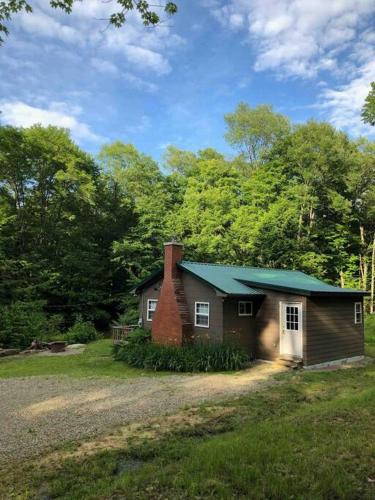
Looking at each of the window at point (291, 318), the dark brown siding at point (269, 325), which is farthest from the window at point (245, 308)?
the window at point (291, 318)

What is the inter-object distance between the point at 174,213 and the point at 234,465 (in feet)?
84.0

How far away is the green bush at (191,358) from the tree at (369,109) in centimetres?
943

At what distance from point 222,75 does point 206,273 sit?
293 inches

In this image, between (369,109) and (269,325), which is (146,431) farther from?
(369,109)

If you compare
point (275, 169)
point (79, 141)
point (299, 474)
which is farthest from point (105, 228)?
point (299, 474)

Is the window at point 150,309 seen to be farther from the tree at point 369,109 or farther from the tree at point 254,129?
the tree at point 254,129

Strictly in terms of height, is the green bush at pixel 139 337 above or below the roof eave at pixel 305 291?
below

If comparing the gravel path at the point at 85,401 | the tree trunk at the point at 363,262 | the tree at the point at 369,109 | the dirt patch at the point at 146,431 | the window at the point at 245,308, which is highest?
the tree at the point at 369,109

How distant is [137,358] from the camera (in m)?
13.5

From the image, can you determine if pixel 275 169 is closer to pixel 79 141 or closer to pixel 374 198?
pixel 374 198

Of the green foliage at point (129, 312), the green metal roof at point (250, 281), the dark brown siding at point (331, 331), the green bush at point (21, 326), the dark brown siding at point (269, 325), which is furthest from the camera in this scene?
the green foliage at point (129, 312)

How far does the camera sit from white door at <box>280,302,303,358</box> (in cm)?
1336

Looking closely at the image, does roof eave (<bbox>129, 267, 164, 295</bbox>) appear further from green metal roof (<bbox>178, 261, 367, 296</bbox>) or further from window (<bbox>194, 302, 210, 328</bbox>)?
window (<bbox>194, 302, 210, 328</bbox>)

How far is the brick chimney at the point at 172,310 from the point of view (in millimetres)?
14641
